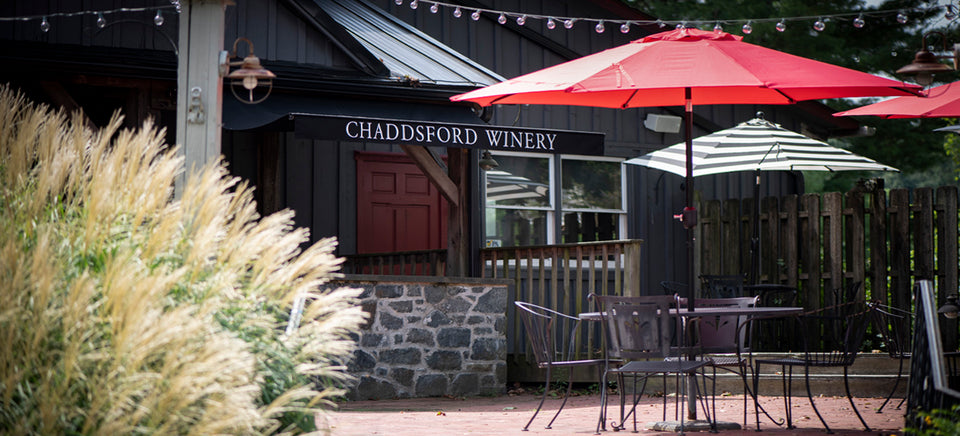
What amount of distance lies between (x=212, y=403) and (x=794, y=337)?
25.0 feet

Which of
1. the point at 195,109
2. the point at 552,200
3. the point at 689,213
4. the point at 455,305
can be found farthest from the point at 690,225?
the point at 552,200

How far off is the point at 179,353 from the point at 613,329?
3.04 metres

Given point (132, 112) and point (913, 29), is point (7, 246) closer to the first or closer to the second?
point (132, 112)

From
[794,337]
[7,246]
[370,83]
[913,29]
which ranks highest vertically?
[913,29]

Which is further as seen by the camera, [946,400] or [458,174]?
[458,174]

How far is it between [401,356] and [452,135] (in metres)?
1.73

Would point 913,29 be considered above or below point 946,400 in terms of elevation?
above

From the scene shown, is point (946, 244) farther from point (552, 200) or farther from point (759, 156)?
point (552, 200)

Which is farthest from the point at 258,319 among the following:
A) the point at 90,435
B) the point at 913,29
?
the point at 913,29

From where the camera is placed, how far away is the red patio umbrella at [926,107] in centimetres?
686

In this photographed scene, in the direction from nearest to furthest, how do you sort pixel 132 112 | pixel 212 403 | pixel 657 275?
1. pixel 212 403
2. pixel 132 112
3. pixel 657 275

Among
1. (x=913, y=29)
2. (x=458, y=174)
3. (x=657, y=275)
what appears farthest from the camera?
(x=913, y=29)

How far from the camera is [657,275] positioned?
11320mm

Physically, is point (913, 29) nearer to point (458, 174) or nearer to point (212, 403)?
point (458, 174)
